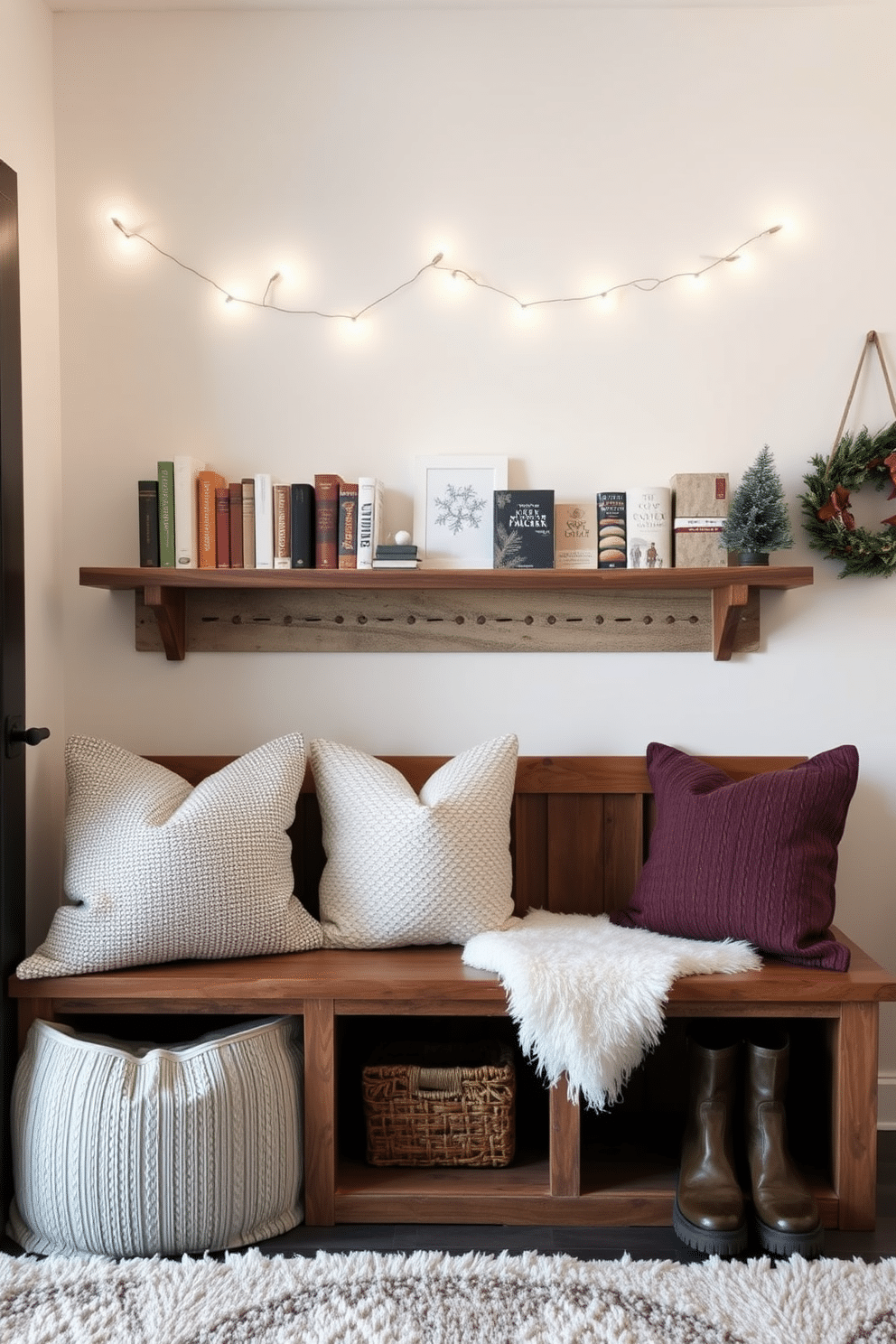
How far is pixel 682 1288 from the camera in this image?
63.1 inches

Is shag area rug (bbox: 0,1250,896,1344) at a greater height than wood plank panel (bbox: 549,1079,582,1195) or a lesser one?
lesser

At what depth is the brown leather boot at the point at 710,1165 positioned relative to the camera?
172 cm

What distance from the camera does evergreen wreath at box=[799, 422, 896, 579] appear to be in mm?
2162

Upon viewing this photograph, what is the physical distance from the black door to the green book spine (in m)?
0.29

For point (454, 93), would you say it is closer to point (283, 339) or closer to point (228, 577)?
point (283, 339)

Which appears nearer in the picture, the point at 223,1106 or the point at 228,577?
the point at 223,1106

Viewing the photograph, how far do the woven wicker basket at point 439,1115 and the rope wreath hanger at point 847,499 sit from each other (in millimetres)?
1270

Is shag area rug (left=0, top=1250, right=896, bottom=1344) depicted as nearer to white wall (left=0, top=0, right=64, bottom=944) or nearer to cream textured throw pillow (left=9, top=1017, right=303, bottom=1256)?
cream textured throw pillow (left=9, top=1017, right=303, bottom=1256)

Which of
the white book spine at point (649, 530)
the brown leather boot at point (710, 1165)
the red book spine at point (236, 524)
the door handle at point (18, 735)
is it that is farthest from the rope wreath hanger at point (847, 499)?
the door handle at point (18, 735)

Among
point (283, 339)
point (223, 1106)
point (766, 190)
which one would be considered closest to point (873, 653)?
point (766, 190)

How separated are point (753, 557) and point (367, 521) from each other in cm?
81

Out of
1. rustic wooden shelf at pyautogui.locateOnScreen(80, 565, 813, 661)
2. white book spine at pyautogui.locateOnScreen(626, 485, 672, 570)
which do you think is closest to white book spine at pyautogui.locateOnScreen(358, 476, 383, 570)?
rustic wooden shelf at pyautogui.locateOnScreen(80, 565, 813, 661)

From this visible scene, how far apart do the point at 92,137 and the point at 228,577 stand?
1.04 metres

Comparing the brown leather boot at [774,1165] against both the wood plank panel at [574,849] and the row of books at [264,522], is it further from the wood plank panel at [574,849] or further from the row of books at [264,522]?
the row of books at [264,522]
